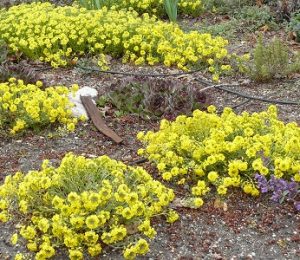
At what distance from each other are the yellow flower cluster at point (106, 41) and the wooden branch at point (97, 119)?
3.72ft

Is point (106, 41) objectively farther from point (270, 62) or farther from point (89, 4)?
point (270, 62)

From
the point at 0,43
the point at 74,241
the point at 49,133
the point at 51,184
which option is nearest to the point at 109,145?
the point at 49,133

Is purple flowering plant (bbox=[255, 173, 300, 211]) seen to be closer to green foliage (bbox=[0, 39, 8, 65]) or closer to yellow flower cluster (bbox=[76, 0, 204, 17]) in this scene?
green foliage (bbox=[0, 39, 8, 65])

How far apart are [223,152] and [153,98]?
156cm

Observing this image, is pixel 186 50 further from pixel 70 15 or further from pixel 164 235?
pixel 164 235

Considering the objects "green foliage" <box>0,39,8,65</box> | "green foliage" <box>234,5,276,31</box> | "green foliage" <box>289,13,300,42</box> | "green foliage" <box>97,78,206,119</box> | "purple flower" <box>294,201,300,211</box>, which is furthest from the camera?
"green foliage" <box>234,5,276,31</box>

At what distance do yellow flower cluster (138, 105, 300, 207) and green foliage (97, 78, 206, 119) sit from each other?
1.01 m

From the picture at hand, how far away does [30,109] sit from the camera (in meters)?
5.41

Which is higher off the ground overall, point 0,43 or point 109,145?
point 0,43

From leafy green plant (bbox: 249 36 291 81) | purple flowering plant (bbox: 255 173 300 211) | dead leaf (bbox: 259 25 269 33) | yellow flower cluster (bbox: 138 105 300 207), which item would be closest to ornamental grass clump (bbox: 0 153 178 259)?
yellow flower cluster (bbox: 138 105 300 207)

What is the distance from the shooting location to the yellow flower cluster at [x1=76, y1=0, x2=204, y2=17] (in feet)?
29.9

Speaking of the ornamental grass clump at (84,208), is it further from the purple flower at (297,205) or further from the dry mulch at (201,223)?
the purple flower at (297,205)

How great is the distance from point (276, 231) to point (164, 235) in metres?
0.70

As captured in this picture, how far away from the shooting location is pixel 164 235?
4.17 meters
